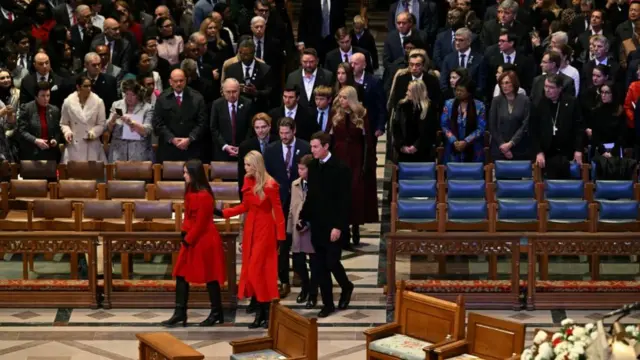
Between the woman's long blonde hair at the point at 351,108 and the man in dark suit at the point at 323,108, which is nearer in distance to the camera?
the woman's long blonde hair at the point at 351,108

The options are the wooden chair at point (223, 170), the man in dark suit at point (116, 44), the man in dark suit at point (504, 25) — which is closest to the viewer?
the wooden chair at point (223, 170)

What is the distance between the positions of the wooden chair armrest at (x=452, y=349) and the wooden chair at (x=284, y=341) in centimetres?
83

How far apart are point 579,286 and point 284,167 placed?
8.77ft

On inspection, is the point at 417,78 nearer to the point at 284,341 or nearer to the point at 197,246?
the point at 197,246

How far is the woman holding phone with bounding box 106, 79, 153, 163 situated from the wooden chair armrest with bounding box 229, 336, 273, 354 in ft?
15.2

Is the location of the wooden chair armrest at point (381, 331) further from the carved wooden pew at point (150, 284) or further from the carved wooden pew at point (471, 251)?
the carved wooden pew at point (150, 284)

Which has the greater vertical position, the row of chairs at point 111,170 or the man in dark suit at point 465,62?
the man in dark suit at point 465,62

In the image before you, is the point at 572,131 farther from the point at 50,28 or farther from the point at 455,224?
the point at 50,28

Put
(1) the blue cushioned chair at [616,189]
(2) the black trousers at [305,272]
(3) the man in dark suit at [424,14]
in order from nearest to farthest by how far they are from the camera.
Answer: (2) the black trousers at [305,272], (1) the blue cushioned chair at [616,189], (3) the man in dark suit at [424,14]

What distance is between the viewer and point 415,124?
13.7 meters

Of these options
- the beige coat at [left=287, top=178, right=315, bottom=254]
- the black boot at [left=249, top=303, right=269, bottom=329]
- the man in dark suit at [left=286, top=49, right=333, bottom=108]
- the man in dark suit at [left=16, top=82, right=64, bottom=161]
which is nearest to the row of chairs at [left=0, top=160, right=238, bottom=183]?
the man in dark suit at [left=16, top=82, right=64, bottom=161]

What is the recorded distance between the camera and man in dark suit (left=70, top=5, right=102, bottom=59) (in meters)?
15.7

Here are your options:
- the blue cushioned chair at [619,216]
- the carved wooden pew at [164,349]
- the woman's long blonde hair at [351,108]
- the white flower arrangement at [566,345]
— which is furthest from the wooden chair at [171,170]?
the white flower arrangement at [566,345]

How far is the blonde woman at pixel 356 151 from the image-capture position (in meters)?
12.9
